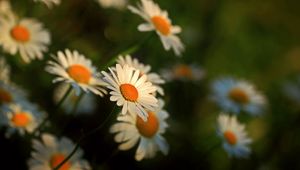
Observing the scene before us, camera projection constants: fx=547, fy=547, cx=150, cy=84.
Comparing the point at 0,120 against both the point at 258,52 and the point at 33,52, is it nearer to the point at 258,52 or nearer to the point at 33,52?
the point at 33,52

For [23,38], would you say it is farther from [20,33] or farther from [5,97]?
[5,97]

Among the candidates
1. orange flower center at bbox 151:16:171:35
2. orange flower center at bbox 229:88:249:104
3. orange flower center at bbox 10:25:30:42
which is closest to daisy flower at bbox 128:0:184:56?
orange flower center at bbox 151:16:171:35

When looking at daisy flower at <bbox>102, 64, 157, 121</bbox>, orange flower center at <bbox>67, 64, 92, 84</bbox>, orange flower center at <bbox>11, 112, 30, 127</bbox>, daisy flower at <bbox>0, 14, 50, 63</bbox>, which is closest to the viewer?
daisy flower at <bbox>102, 64, 157, 121</bbox>

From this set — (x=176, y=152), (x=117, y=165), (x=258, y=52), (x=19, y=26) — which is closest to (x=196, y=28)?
(x=258, y=52)

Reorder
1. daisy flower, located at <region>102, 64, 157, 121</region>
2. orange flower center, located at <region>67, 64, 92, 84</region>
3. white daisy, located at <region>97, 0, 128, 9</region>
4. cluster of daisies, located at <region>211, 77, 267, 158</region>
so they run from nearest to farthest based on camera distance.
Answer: daisy flower, located at <region>102, 64, 157, 121</region>, orange flower center, located at <region>67, 64, 92, 84</region>, cluster of daisies, located at <region>211, 77, 267, 158</region>, white daisy, located at <region>97, 0, 128, 9</region>

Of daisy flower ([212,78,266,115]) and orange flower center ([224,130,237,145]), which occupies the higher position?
daisy flower ([212,78,266,115])

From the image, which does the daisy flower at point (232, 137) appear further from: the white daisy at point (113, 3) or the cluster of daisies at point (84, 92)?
the white daisy at point (113, 3)

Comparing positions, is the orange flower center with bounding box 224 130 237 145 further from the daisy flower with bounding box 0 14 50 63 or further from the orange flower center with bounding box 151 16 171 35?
the daisy flower with bounding box 0 14 50 63

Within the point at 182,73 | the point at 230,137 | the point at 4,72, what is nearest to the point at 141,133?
the point at 230,137
